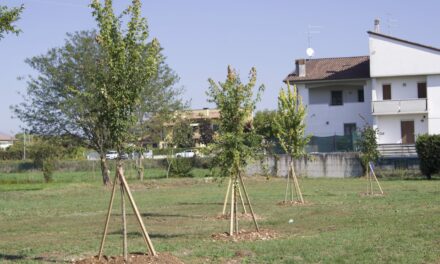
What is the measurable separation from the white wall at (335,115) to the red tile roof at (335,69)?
1.48m

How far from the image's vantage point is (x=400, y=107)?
5641cm

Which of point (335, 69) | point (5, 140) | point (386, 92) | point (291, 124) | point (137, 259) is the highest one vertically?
point (335, 69)

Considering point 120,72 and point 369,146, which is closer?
point 120,72

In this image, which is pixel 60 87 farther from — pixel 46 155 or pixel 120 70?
pixel 120 70

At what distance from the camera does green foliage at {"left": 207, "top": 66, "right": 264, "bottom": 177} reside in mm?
16484

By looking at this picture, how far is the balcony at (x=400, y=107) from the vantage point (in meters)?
56.1

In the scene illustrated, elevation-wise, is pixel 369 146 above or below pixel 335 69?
below

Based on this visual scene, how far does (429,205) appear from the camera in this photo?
22.8 m

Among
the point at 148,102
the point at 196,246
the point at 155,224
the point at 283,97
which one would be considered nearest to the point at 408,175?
the point at 148,102

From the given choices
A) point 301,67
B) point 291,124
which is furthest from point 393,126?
point 291,124

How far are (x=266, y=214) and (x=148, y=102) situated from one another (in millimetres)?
23370

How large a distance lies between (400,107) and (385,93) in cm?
207

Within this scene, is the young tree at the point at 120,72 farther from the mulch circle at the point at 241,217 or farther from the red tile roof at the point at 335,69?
the red tile roof at the point at 335,69

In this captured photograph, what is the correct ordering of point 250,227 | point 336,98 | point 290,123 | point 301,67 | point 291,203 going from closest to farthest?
1. point 250,227
2. point 291,203
3. point 290,123
4. point 336,98
5. point 301,67
